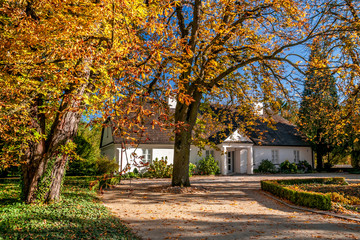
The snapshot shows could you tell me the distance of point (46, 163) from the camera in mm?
9109

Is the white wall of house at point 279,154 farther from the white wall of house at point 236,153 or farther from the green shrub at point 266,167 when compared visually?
the green shrub at point 266,167

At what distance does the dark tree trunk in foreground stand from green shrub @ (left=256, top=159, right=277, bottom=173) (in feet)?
69.3

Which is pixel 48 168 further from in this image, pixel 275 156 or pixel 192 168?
pixel 275 156

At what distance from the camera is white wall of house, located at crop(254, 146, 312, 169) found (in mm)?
26766

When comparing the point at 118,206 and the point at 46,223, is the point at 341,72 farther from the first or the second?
the point at 46,223

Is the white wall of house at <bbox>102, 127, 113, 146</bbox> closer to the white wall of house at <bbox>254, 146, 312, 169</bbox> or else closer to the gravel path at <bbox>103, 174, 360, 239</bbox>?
the gravel path at <bbox>103, 174, 360, 239</bbox>

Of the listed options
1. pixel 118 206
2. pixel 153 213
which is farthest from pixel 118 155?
pixel 153 213

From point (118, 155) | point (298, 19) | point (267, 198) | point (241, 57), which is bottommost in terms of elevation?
point (267, 198)

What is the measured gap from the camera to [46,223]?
6633 millimetres

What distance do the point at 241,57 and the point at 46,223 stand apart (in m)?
11.5

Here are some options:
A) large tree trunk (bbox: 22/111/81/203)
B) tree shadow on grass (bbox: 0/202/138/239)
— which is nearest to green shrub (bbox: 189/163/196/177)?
large tree trunk (bbox: 22/111/81/203)

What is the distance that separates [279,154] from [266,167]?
252cm

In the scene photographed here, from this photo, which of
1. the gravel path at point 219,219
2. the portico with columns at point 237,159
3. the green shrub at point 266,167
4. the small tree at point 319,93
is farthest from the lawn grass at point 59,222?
the green shrub at point 266,167

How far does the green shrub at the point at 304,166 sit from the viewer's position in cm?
2741
